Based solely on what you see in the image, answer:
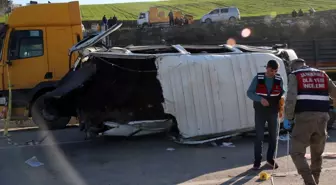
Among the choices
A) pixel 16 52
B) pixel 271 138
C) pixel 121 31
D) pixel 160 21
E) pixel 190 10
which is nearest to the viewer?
pixel 271 138

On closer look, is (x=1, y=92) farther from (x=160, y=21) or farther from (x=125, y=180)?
(x=160, y=21)

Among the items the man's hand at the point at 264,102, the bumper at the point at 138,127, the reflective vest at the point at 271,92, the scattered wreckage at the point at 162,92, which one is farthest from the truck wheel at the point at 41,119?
the man's hand at the point at 264,102

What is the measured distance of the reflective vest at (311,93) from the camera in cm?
514

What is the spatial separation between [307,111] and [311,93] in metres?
0.22

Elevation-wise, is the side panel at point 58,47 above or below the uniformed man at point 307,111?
above

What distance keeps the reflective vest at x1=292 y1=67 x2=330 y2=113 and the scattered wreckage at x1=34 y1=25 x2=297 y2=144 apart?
291 centimetres

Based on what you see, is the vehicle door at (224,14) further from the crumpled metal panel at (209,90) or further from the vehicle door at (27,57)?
the crumpled metal panel at (209,90)

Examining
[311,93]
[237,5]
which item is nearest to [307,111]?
[311,93]

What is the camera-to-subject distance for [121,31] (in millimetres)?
28031

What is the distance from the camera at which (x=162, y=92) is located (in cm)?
791

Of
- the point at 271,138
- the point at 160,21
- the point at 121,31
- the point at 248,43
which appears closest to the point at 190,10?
the point at 160,21

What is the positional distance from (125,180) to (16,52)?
206 inches

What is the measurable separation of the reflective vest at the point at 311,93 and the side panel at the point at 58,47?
638cm

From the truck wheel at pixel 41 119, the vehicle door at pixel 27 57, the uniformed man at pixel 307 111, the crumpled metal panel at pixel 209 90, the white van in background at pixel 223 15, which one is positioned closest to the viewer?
the uniformed man at pixel 307 111
